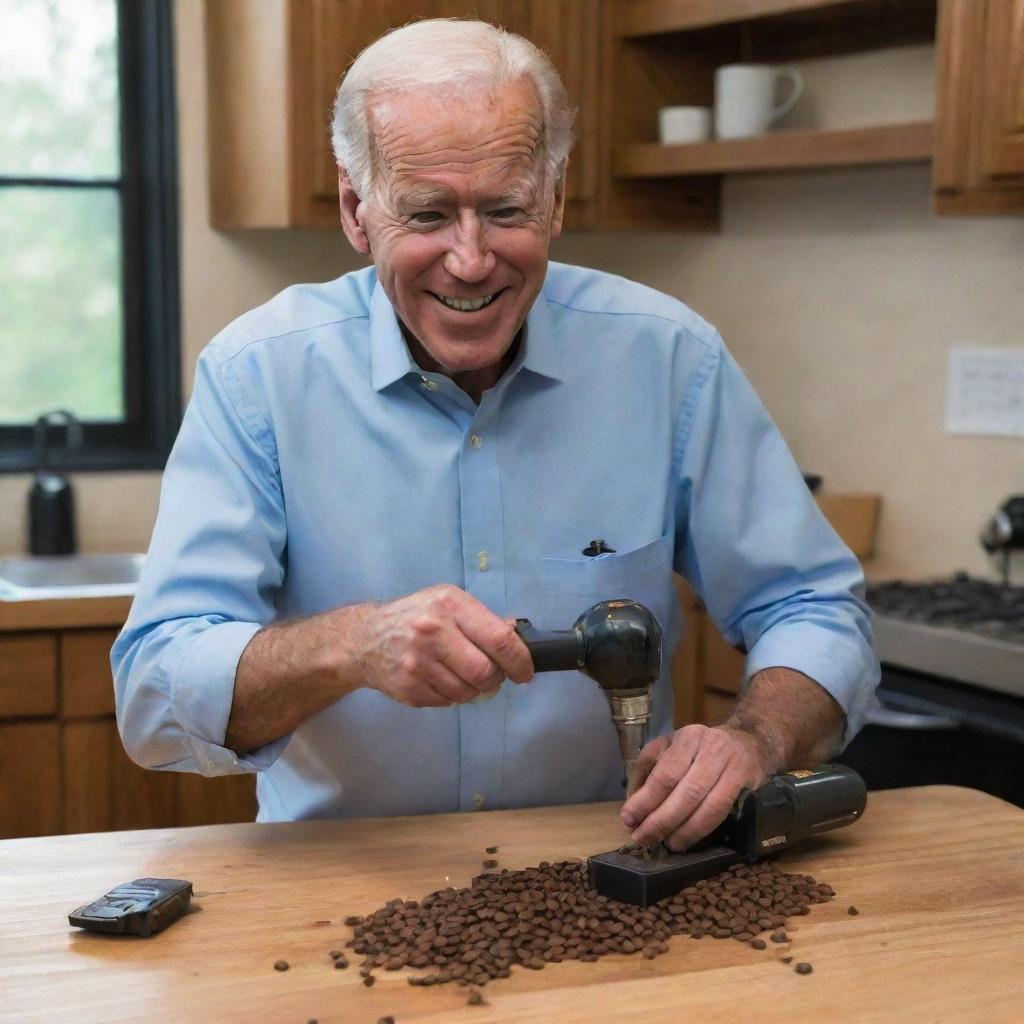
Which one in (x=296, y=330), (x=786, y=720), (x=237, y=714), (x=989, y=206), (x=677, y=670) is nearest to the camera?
(x=237, y=714)

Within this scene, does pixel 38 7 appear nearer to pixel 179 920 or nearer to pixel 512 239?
pixel 512 239

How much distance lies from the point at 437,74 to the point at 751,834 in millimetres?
877

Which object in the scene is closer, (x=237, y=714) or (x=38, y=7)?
(x=237, y=714)

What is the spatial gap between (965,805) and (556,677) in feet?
1.63

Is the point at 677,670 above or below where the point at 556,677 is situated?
below

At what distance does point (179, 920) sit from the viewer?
1.36 m

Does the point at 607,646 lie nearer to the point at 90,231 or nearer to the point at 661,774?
the point at 661,774

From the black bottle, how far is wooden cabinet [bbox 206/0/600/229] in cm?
72

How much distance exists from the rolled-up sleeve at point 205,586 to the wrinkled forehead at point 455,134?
1.16 feet

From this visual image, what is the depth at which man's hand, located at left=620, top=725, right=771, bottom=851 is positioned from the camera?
1480 mm

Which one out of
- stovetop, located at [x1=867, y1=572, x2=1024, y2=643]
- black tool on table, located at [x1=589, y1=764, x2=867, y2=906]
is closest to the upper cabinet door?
stovetop, located at [x1=867, y1=572, x2=1024, y2=643]

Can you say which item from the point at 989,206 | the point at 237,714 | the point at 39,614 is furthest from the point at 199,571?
the point at 989,206

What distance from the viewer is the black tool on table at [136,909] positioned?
4.33 feet

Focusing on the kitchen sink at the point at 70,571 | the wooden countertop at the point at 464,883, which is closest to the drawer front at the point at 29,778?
the kitchen sink at the point at 70,571
